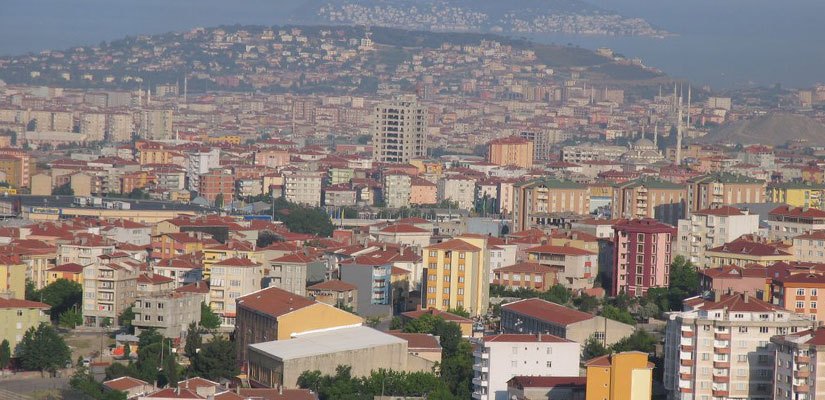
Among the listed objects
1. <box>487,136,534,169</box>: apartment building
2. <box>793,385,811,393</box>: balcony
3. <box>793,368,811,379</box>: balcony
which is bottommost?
<box>793,385,811,393</box>: balcony

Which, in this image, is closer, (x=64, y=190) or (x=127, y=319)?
(x=127, y=319)

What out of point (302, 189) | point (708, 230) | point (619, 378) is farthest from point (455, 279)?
point (302, 189)

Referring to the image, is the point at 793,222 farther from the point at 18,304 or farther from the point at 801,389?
the point at 801,389

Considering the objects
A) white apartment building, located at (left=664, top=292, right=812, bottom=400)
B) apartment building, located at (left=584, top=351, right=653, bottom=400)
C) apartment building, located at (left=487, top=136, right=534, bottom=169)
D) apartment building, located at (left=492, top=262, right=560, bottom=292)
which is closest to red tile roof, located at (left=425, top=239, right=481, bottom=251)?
apartment building, located at (left=492, top=262, right=560, bottom=292)

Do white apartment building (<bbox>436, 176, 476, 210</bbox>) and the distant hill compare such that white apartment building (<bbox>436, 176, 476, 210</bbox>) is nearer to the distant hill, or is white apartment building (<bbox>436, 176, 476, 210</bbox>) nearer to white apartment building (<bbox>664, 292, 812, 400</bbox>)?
the distant hill

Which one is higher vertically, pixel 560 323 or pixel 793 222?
pixel 793 222

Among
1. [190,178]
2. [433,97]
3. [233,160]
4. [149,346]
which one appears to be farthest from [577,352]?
[433,97]
